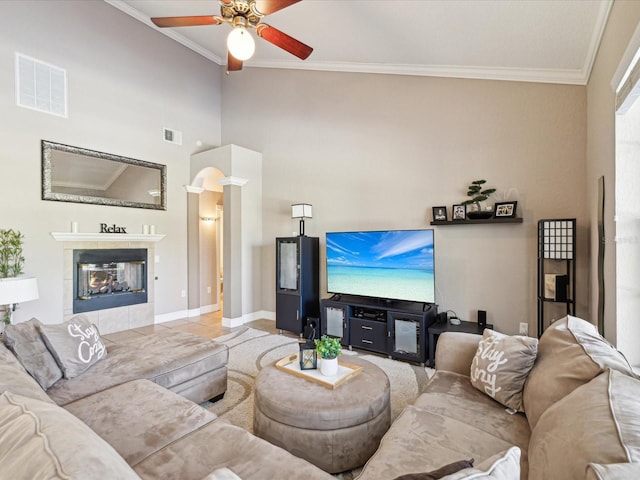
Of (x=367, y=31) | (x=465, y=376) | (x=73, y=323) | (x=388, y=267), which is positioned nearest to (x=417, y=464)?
(x=465, y=376)

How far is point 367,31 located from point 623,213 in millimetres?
2998

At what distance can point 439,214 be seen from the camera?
384 cm

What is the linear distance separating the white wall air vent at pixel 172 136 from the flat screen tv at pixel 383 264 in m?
3.23

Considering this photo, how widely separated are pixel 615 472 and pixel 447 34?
11.8 ft

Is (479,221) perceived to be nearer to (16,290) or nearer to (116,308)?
(16,290)

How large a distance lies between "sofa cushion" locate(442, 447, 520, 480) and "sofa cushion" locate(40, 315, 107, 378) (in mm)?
2347

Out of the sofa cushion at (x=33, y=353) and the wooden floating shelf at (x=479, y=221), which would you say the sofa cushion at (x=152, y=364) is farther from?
the wooden floating shelf at (x=479, y=221)

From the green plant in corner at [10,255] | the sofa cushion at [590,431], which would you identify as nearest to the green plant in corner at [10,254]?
the green plant in corner at [10,255]

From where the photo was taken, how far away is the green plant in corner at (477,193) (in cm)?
347

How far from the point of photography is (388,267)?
379 cm

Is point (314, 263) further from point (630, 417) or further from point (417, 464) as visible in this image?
point (630, 417)

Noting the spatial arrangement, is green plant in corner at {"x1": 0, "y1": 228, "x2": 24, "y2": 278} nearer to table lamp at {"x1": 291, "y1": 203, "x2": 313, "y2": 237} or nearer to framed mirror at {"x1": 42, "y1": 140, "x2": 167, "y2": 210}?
framed mirror at {"x1": 42, "y1": 140, "x2": 167, "y2": 210}

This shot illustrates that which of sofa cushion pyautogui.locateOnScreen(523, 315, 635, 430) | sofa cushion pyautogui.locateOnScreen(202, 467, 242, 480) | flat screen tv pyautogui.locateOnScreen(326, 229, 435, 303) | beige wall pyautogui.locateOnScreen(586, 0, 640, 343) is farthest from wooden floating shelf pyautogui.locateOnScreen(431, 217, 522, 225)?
sofa cushion pyautogui.locateOnScreen(202, 467, 242, 480)

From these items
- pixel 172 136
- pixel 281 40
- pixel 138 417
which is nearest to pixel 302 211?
pixel 281 40
